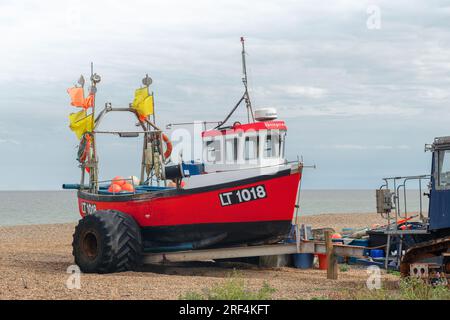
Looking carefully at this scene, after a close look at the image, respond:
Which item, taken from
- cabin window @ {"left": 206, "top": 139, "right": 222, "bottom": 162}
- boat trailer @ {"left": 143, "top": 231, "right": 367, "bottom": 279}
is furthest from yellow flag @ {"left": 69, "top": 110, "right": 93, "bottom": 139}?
boat trailer @ {"left": 143, "top": 231, "right": 367, "bottom": 279}

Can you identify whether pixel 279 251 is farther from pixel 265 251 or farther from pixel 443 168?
pixel 443 168

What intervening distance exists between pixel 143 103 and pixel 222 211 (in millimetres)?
5715

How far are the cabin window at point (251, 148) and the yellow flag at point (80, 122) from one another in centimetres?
511

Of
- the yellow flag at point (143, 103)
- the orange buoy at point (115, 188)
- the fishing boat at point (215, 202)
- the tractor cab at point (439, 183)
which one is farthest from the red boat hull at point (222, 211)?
the yellow flag at point (143, 103)

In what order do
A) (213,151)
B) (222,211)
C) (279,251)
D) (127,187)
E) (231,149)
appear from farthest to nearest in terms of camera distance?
(127,187), (213,151), (231,149), (222,211), (279,251)

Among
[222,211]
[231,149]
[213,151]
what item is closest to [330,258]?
[222,211]

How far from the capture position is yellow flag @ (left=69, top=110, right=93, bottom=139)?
68.4 ft

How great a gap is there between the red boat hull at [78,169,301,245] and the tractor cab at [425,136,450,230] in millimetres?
3245

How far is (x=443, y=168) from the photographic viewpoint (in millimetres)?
14656

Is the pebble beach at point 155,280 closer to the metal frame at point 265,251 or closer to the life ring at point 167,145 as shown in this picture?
the metal frame at point 265,251
